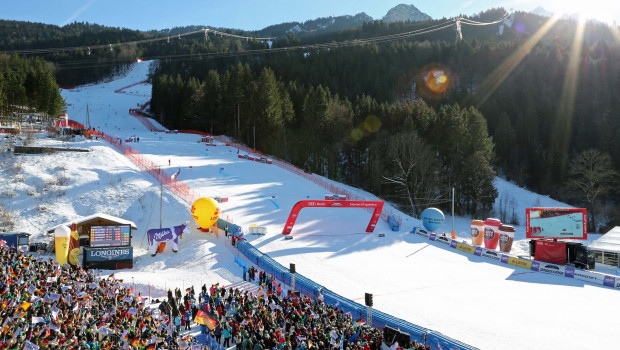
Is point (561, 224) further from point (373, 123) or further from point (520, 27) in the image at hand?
point (520, 27)

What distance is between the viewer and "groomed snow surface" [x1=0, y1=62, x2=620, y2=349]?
16.6 m

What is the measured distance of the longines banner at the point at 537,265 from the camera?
76.3 feet

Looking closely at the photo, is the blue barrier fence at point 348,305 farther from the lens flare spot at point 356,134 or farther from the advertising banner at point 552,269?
the lens flare spot at point 356,134

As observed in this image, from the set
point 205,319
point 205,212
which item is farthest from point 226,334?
point 205,212

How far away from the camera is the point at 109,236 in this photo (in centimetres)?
2348

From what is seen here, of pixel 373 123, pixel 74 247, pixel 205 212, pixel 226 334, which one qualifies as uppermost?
pixel 373 123

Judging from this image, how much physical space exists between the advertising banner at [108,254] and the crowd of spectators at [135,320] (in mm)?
5982

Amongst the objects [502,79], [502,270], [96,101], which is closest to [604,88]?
[502,79]

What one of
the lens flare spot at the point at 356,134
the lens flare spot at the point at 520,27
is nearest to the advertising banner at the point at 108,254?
the lens flare spot at the point at 356,134

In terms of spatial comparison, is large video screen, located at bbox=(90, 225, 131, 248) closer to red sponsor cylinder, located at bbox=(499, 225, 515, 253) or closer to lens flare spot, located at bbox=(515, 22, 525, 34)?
red sponsor cylinder, located at bbox=(499, 225, 515, 253)

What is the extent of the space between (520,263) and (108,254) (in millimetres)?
24115

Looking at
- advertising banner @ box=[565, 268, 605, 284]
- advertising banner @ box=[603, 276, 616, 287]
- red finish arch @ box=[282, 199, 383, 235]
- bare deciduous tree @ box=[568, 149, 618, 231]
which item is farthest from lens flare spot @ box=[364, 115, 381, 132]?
advertising banner @ box=[603, 276, 616, 287]

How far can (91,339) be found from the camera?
33.4 ft

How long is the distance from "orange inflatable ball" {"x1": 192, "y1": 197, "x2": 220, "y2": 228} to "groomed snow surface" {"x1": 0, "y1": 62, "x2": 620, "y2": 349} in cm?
100
